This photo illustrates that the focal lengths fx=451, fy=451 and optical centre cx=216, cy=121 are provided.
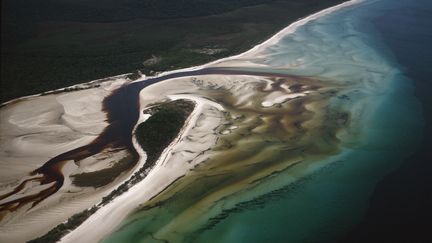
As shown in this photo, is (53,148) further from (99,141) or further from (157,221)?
(157,221)

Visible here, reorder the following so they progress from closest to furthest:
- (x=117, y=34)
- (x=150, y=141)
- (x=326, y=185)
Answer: (x=326, y=185)
(x=150, y=141)
(x=117, y=34)

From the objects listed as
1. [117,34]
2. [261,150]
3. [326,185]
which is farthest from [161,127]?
[117,34]

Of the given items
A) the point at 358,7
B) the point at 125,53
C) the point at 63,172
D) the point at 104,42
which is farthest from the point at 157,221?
the point at 358,7

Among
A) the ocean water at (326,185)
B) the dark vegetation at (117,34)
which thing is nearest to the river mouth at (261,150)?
the ocean water at (326,185)

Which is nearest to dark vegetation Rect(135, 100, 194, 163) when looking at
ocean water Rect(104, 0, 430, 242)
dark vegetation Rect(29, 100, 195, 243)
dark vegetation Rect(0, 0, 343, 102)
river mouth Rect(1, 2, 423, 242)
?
dark vegetation Rect(29, 100, 195, 243)

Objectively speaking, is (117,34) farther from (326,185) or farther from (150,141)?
(326,185)

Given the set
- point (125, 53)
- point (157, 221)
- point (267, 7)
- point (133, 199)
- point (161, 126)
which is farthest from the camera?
point (267, 7)
